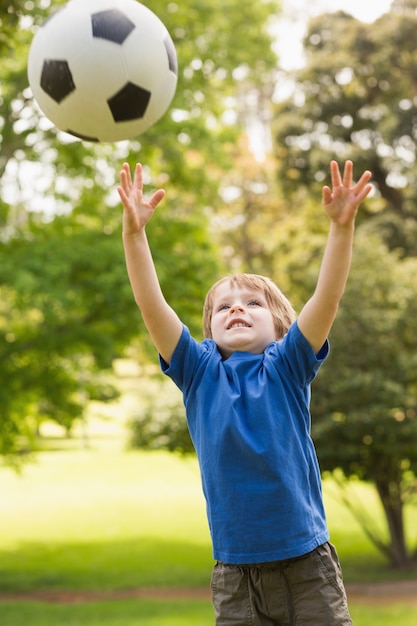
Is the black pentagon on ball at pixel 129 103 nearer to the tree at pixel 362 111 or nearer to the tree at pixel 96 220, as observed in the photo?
the tree at pixel 96 220

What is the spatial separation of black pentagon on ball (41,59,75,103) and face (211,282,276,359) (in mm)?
1457

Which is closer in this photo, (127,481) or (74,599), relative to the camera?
(74,599)

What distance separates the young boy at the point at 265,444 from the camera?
92.3 inches

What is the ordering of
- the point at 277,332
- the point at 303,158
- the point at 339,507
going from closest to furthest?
the point at 277,332, the point at 303,158, the point at 339,507

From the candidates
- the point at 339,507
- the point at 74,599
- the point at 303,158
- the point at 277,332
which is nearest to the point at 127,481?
the point at 339,507

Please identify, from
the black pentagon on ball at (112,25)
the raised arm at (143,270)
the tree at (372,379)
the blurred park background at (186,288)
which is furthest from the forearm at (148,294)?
the tree at (372,379)

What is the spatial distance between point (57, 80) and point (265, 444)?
6.67 ft

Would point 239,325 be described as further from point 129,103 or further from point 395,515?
point 395,515

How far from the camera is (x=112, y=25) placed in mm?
3789

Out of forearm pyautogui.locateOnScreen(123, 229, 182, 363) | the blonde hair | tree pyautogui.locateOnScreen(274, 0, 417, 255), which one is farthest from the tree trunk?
forearm pyautogui.locateOnScreen(123, 229, 182, 363)

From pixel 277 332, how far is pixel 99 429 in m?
47.6

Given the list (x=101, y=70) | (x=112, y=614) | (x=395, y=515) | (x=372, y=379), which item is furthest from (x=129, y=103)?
(x=395, y=515)

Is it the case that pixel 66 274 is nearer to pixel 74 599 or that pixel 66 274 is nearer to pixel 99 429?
pixel 74 599

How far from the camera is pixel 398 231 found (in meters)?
17.8
